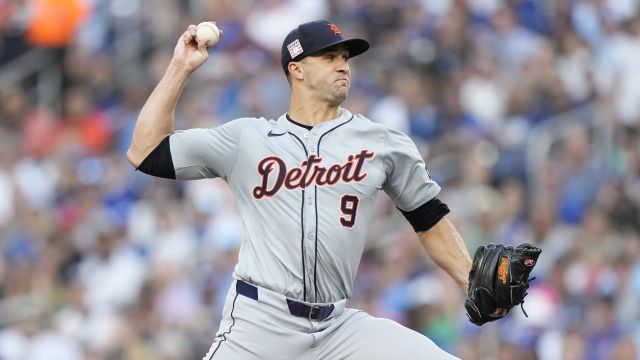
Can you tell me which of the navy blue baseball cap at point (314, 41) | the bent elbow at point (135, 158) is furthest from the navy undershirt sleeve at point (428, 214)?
the bent elbow at point (135, 158)

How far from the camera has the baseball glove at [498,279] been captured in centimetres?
552

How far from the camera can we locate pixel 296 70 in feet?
19.5

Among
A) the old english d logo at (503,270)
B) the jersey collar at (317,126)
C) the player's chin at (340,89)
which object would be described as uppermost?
the player's chin at (340,89)

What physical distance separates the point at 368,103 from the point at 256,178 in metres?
6.49

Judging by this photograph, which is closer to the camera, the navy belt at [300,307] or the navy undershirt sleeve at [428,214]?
the navy belt at [300,307]

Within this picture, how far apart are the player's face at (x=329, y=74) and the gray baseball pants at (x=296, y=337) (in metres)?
0.88

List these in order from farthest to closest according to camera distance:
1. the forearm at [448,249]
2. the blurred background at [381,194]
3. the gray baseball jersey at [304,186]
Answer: the blurred background at [381,194], the forearm at [448,249], the gray baseball jersey at [304,186]

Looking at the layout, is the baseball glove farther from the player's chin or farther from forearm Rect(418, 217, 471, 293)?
the player's chin

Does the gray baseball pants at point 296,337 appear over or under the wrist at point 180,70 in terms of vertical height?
under

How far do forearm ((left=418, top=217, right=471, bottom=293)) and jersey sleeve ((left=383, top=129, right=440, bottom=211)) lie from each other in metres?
0.15

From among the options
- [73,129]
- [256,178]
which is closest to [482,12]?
[73,129]

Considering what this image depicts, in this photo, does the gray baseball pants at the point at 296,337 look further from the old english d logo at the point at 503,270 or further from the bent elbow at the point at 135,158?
the bent elbow at the point at 135,158

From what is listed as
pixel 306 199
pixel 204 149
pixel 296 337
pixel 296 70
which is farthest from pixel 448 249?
pixel 204 149

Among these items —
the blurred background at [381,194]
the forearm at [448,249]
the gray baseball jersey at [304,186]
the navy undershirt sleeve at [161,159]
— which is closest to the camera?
the gray baseball jersey at [304,186]
